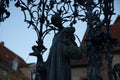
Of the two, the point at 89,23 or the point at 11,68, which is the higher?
the point at 11,68

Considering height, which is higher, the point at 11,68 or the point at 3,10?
the point at 11,68

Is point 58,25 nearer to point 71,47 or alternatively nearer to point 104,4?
point 71,47

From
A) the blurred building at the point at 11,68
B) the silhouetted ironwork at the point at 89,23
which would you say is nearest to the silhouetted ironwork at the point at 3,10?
the silhouetted ironwork at the point at 89,23

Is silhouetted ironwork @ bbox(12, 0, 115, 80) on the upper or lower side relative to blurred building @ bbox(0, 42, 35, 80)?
lower

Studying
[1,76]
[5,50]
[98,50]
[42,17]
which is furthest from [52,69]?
[5,50]

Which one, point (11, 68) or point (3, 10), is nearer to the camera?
point (3, 10)

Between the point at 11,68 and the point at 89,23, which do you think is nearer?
the point at 89,23

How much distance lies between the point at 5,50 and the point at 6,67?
6729 mm

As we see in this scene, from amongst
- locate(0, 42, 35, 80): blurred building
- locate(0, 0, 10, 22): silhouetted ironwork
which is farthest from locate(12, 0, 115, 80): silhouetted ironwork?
locate(0, 42, 35, 80): blurred building

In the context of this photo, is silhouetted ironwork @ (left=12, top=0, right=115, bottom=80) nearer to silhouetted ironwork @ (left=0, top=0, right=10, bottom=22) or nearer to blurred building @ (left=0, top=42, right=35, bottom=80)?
silhouetted ironwork @ (left=0, top=0, right=10, bottom=22)

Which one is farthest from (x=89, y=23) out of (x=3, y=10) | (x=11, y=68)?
(x=11, y=68)

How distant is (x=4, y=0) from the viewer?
5.72 m

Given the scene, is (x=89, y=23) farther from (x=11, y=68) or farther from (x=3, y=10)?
(x=11, y=68)

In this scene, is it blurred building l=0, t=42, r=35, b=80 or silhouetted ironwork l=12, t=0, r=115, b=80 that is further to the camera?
blurred building l=0, t=42, r=35, b=80
